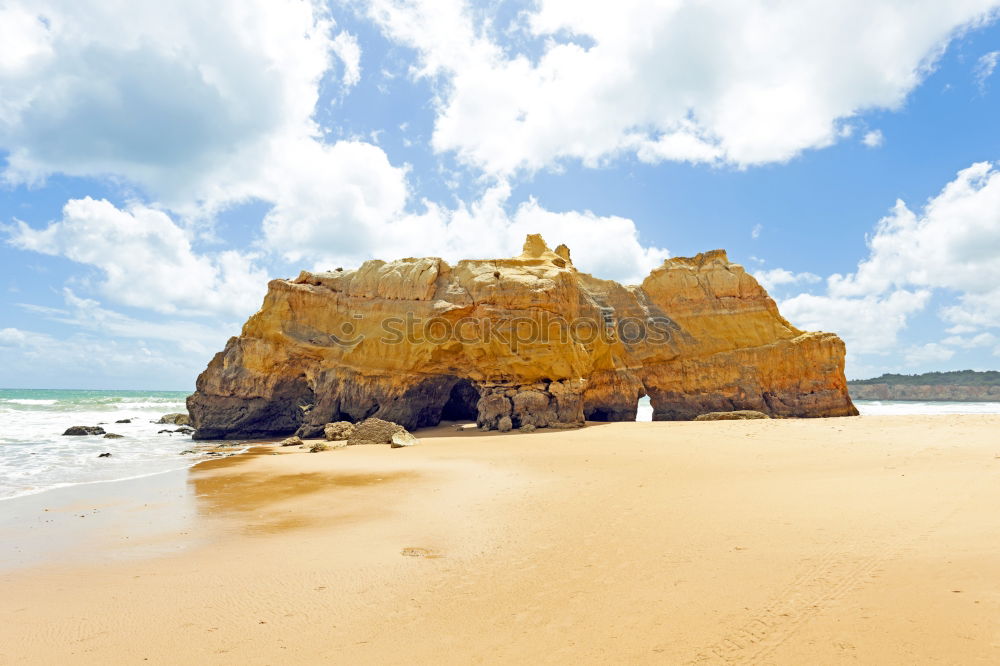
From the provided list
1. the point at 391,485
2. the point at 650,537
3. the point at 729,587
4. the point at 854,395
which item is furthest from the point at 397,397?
the point at 854,395

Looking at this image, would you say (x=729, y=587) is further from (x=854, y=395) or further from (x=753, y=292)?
(x=854, y=395)

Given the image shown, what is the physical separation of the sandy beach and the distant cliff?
2979 inches

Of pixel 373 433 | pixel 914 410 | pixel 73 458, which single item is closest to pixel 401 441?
pixel 373 433

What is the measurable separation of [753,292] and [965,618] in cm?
2422

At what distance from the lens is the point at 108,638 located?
12.0ft

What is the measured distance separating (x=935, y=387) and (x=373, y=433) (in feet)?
266

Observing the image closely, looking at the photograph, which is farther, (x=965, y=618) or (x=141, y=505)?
(x=141, y=505)

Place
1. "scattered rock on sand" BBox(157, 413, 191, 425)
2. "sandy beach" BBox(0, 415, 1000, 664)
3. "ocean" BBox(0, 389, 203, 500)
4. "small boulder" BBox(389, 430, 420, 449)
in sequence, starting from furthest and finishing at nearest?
1. "scattered rock on sand" BBox(157, 413, 191, 425)
2. "small boulder" BBox(389, 430, 420, 449)
3. "ocean" BBox(0, 389, 203, 500)
4. "sandy beach" BBox(0, 415, 1000, 664)

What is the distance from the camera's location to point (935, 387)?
67.0 m

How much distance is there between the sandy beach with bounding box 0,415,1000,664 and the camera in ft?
10.5

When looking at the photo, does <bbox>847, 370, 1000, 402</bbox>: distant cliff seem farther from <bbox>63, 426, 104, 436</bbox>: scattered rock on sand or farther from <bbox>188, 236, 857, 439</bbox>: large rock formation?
<bbox>63, 426, 104, 436</bbox>: scattered rock on sand

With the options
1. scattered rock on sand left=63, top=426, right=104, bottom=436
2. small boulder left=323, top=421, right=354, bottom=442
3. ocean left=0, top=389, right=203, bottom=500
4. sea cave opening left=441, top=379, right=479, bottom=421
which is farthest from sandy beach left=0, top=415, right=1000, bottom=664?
scattered rock on sand left=63, top=426, right=104, bottom=436

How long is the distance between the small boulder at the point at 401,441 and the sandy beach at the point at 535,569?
658cm

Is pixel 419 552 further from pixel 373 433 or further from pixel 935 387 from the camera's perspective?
pixel 935 387
